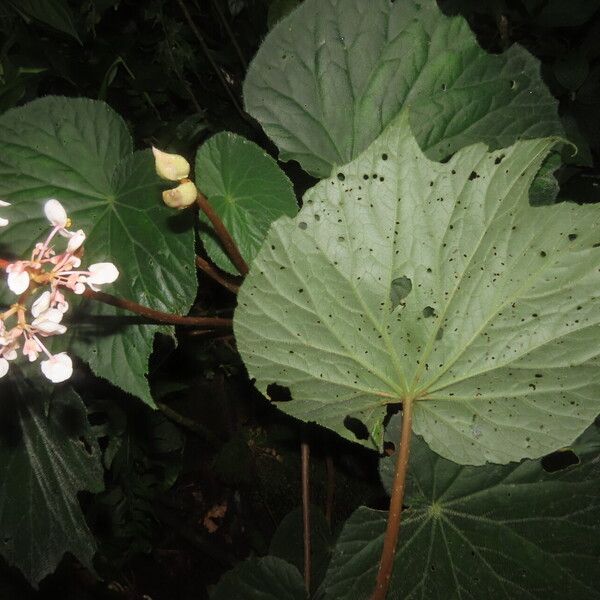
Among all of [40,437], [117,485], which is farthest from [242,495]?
[40,437]

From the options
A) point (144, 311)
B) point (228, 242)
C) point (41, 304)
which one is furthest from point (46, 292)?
point (228, 242)

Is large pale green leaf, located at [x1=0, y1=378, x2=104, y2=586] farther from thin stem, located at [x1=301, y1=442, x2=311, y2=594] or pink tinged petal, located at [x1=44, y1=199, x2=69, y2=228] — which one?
pink tinged petal, located at [x1=44, y1=199, x2=69, y2=228]

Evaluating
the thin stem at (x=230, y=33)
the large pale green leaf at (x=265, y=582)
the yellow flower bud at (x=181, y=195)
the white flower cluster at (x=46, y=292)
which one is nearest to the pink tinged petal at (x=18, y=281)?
the white flower cluster at (x=46, y=292)

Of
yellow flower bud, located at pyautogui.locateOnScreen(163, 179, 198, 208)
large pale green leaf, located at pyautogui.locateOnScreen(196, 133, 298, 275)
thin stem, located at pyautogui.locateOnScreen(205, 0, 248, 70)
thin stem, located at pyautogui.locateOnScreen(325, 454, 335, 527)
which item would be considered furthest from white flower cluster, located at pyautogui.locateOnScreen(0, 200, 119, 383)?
thin stem, located at pyautogui.locateOnScreen(205, 0, 248, 70)

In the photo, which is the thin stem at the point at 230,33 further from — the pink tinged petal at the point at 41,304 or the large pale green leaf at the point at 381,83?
the pink tinged petal at the point at 41,304

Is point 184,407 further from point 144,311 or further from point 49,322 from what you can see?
point 49,322

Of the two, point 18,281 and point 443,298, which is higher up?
point 18,281
